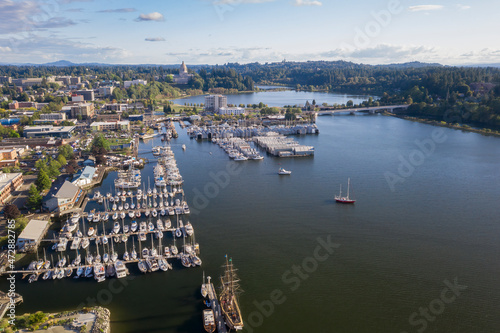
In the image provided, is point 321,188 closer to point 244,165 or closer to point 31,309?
point 244,165

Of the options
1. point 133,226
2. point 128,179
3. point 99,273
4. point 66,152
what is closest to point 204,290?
point 99,273

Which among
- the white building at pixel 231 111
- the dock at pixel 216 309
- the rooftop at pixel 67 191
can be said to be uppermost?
the white building at pixel 231 111

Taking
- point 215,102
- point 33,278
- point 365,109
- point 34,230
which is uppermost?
point 215,102

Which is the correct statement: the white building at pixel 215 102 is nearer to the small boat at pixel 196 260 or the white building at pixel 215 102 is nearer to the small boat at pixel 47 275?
the small boat at pixel 196 260

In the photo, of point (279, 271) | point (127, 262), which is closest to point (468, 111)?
point (279, 271)

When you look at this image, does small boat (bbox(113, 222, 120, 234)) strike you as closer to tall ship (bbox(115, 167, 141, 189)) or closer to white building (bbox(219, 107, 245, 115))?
tall ship (bbox(115, 167, 141, 189))

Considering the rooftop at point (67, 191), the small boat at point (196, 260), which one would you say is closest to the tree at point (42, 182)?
the rooftop at point (67, 191)

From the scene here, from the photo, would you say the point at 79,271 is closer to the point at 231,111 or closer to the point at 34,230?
the point at 34,230
